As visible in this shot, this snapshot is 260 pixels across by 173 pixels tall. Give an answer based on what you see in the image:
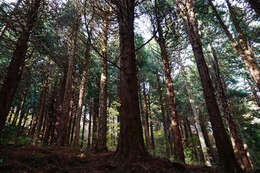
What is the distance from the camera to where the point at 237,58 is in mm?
14031

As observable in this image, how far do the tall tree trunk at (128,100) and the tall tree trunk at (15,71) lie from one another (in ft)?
14.6

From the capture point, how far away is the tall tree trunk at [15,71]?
4980 mm

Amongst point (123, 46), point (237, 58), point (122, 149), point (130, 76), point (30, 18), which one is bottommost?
point (122, 149)

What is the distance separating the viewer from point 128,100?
3453 millimetres

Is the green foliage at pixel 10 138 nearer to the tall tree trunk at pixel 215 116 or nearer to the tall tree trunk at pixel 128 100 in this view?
the tall tree trunk at pixel 128 100

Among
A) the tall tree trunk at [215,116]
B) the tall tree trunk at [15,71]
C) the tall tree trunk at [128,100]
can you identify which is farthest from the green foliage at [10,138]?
the tall tree trunk at [215,116]

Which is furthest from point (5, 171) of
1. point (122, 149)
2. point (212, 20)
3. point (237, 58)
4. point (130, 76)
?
point (237, 58)

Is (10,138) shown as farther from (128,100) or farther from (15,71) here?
(128,100)

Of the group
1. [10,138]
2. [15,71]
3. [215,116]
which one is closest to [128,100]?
[215,116]

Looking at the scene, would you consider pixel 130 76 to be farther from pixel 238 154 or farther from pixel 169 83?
pixel 238 154

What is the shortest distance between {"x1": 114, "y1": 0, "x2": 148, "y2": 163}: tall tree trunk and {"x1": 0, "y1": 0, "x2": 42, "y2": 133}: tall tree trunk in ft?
14.6

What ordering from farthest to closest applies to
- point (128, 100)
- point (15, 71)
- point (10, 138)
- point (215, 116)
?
1. point (10, 138)
2. point (15, 71)
3. point (215, 116)
4. point (128, 100)

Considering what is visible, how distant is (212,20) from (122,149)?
12.9 metres

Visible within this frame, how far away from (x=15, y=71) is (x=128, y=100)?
490cm
